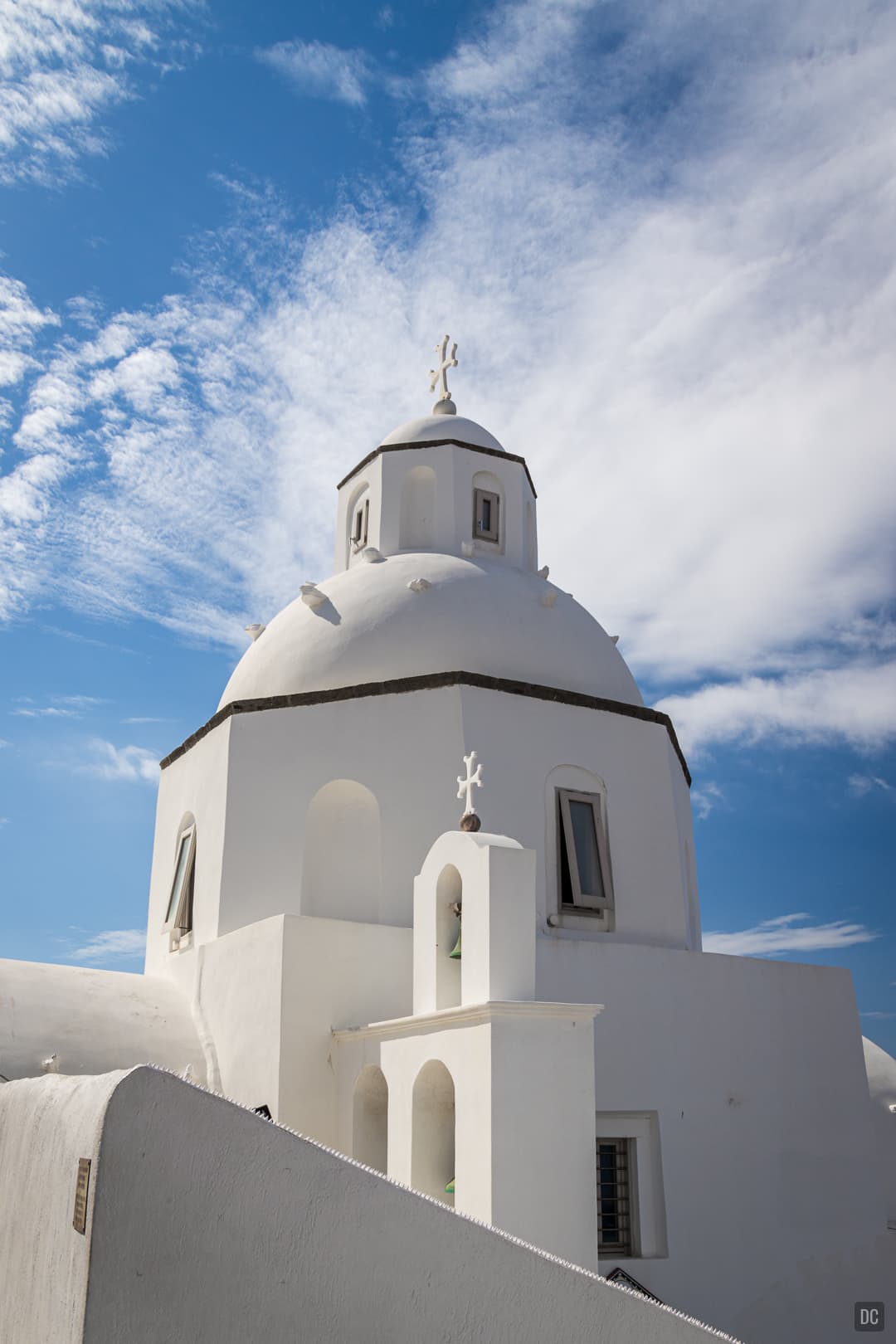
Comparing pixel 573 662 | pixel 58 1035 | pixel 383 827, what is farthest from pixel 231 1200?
pixel 573 662

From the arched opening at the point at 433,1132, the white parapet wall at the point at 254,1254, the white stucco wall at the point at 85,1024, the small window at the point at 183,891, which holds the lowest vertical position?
the white parapet wall at the point at 254,1254

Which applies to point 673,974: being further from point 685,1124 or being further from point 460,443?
point 460,443

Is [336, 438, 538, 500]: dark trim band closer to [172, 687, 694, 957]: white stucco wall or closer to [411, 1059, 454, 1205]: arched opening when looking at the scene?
[172, 687, 694, 957]: white stucco wall

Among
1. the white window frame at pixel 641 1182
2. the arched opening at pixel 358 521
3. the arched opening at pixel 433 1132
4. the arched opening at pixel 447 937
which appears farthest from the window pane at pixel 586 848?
the arched opening at pixel 358 521

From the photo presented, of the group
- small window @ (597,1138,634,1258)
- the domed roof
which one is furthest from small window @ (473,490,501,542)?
small window @ (597,1138,634,1258)

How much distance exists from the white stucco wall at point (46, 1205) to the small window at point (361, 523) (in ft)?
36.6

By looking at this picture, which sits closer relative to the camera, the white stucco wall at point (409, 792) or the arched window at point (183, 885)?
the white stucco wall at point (409, 792)

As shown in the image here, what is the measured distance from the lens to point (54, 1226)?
4293 mm

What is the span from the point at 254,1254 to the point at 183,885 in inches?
358

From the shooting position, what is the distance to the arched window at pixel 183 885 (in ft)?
41.3

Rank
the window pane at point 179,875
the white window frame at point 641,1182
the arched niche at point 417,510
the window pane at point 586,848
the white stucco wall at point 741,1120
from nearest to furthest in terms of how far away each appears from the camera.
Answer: the white window frame at point 641,1182, the white stucco wall at point 741,1120, the window pane at point 586,848, the window pane at point 179,875, the arched niche at point 417,510

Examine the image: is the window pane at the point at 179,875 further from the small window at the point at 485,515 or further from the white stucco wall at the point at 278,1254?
the white stucco wall at the point at 278,1254

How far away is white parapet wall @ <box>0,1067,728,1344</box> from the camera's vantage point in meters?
3.84

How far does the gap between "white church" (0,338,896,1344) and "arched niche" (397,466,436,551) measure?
0.15 ft
